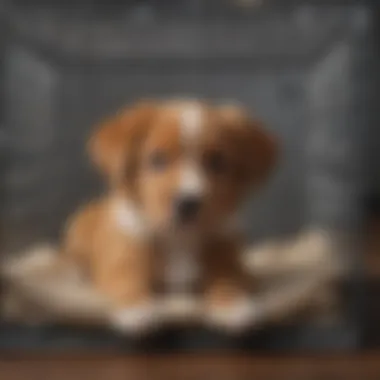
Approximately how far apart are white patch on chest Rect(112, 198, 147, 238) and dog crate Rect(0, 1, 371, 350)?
0.10 ft

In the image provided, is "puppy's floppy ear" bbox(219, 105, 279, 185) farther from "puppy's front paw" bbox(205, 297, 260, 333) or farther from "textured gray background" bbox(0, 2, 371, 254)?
"puppy's front paw" bbox(205, 297, 260, 333)

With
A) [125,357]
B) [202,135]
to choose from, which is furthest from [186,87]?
[125,357]

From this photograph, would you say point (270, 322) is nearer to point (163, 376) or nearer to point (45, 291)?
point (163, 376)

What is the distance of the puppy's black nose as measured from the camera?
924 mm

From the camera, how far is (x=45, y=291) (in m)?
0.93

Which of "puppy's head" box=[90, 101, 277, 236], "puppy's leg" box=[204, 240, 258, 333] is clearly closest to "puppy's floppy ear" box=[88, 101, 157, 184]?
"puppy's head" box=[90, 101, 277, 236]

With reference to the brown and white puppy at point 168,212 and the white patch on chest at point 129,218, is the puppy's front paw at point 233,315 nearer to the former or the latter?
the brown and white puppy at point 168,212

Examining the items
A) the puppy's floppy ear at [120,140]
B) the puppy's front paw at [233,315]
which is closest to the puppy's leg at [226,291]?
the puppy's front paw at [233,315]

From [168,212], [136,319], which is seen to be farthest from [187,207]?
[136,319]

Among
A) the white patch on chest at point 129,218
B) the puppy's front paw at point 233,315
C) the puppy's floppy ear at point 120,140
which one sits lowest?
the puppy's front paw at point 233,315

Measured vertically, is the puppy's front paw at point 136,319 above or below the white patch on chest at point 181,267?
below

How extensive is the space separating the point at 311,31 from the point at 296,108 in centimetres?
8

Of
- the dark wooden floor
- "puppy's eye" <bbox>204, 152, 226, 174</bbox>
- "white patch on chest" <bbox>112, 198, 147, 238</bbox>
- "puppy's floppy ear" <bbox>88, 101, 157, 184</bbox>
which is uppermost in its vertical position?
"puppy's floppy ear" <bbox>88, 101, 157, 184</bbox>

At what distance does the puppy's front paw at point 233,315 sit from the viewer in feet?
3.05
